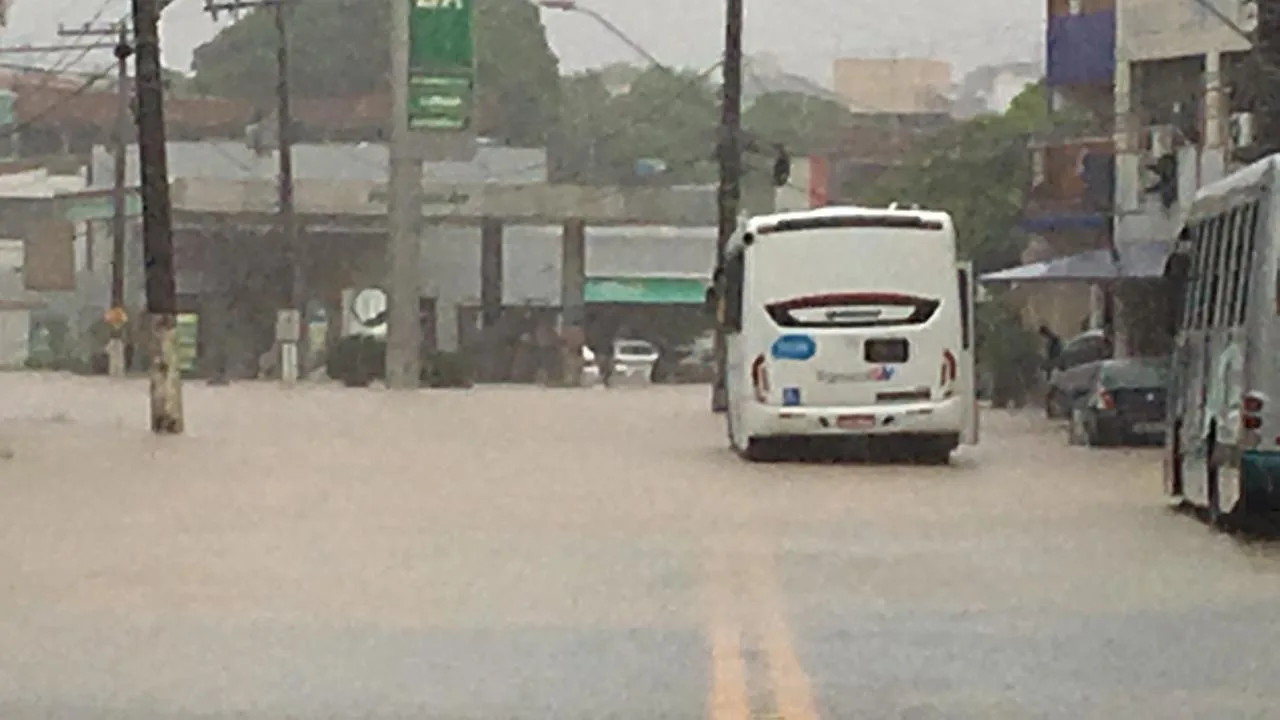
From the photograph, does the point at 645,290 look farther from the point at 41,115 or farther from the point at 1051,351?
the point at 1051,351

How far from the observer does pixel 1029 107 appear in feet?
259

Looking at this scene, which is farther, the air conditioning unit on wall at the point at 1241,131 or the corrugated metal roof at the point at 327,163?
the corrugated metal roof at the point at 327,163

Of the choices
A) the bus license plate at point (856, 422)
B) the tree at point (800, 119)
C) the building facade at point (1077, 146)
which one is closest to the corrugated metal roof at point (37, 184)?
the tree at point (800, 119)

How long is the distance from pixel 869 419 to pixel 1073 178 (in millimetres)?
26400

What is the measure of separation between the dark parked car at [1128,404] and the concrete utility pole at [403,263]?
1054 inches

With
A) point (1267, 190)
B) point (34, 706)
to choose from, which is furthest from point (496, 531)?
point (34, 706)

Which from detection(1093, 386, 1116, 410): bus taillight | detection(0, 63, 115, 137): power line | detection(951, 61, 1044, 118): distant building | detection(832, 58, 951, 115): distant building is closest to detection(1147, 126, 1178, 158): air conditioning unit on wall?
detection(1093, 386, 1116, 410): bus taillight

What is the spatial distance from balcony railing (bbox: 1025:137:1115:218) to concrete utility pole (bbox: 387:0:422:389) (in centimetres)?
1320

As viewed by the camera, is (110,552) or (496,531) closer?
(110,552)

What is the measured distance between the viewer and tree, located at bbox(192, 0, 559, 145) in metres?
98.3

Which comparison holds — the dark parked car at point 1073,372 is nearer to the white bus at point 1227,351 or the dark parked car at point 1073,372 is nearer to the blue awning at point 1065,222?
the blue awning at point 1065,222

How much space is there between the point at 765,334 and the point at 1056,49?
2769 cm

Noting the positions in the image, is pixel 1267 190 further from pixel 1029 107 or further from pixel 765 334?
pixel 1029 107

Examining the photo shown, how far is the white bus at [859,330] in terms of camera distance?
30359mm
